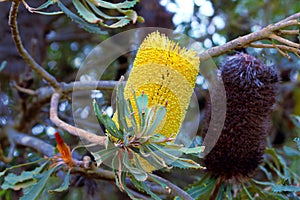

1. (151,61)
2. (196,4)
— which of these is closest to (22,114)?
(196,4)

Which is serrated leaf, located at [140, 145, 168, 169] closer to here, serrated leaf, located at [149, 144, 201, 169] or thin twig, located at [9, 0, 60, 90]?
serrated leaf, located at [149, 144, 201, 169]

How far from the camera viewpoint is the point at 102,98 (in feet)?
3.79

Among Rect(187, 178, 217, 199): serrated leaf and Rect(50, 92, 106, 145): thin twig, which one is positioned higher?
Rect(50, 92, 106, 145): thin twig

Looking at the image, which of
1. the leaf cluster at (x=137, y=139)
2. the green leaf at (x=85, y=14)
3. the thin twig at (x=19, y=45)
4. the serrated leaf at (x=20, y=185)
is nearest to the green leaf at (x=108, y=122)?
the leaf cluster at (x=137, y=139)

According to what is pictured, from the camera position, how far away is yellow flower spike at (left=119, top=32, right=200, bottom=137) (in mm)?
667

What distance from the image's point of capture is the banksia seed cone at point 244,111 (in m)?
0.95

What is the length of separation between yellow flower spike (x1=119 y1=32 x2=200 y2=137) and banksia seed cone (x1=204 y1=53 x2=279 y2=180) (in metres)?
0.29

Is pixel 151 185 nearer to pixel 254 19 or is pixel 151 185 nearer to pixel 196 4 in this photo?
pixel 196 4

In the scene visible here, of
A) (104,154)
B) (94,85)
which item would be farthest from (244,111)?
(104,154)

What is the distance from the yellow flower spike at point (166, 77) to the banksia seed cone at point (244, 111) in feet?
0.94

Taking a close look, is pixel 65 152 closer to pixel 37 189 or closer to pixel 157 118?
pixel 37 189

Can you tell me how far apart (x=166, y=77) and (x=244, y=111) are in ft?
1.09

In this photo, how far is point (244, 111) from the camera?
95 centimetres

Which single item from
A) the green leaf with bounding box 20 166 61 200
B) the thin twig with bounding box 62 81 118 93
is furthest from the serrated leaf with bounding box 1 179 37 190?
the thin twig with bounding box 62 81 118 93
